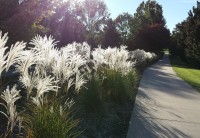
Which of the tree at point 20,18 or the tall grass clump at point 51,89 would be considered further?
the tree at point 20,18

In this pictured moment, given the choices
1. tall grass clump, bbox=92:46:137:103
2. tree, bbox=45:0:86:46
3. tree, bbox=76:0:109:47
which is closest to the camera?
tall grass clump, bbox=92:46:137:103

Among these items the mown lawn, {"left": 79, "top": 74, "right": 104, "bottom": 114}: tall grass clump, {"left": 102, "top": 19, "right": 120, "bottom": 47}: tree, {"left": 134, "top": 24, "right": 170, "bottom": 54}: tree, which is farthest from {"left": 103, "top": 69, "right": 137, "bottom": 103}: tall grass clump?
{"left": 134, "top": 24, "right": 170, "bottom": 54}: tree

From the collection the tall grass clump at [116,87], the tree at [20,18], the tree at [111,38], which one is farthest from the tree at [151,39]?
the tall grass clump at [116,87]

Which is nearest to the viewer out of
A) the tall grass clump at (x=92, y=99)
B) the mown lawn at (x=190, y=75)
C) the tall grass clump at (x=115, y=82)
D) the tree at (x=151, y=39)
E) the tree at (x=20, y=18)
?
the tall grass clump at (x=92, y=99)

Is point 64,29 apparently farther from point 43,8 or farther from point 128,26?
point 128,26

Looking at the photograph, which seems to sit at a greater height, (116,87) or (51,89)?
(51,89)

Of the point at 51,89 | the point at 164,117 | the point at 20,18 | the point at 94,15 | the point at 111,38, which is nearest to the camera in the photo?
the point at 51,89

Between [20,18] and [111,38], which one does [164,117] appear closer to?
[20,18]


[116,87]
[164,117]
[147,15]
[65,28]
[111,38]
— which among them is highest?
[147,15]

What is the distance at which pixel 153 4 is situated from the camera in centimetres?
9181

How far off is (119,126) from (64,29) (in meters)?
30.5

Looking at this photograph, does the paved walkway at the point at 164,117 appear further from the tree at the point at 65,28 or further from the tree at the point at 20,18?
the tree at the point at 65,28

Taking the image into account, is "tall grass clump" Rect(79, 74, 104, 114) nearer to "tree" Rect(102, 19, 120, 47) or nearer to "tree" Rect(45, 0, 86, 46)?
"tree" Rect(45, 0, 86, 46)

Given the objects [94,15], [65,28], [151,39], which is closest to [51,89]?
[65,28]
